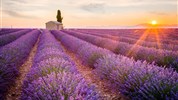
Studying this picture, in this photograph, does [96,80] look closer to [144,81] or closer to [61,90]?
[144,81]

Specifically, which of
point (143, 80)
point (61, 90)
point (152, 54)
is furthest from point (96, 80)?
point (61, 90)

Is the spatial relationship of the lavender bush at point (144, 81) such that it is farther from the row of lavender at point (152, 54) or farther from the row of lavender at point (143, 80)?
the row of lavender at point (152, 54)

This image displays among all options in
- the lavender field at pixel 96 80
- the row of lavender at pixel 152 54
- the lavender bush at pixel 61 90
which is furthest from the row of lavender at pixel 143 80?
the row of lavender at pixel 152 54

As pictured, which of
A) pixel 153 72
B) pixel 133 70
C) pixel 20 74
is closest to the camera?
pixel 153 72

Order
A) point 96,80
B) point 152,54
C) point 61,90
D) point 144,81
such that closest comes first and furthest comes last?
1. point 61,90
2. point 144,81
3. point 96,80
4. point 152,54

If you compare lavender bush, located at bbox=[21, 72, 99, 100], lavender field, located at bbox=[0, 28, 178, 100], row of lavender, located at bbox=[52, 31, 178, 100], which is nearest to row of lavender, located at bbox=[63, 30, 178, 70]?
lavender field, located at bbox=[0, 28, 178, 100]

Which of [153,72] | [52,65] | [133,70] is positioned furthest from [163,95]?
[52,65]

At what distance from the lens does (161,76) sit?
320 cm

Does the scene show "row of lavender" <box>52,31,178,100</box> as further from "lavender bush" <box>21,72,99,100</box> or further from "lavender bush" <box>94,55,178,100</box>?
"lavender bush" <box>21,72,99,100</box>

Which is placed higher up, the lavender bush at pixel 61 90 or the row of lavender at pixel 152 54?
the lavender bush at pixel 61 90

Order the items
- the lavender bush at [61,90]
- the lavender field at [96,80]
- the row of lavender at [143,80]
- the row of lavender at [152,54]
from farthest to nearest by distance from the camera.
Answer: the row of lavender at [152,54] < the row of lavender at [143,80] < the lavender field at [96,80] < the lavender bush at [61,90]

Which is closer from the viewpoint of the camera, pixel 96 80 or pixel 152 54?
pixel 96 80

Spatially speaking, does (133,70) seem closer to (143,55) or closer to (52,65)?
(52,65)

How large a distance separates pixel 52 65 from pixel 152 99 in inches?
74.0
